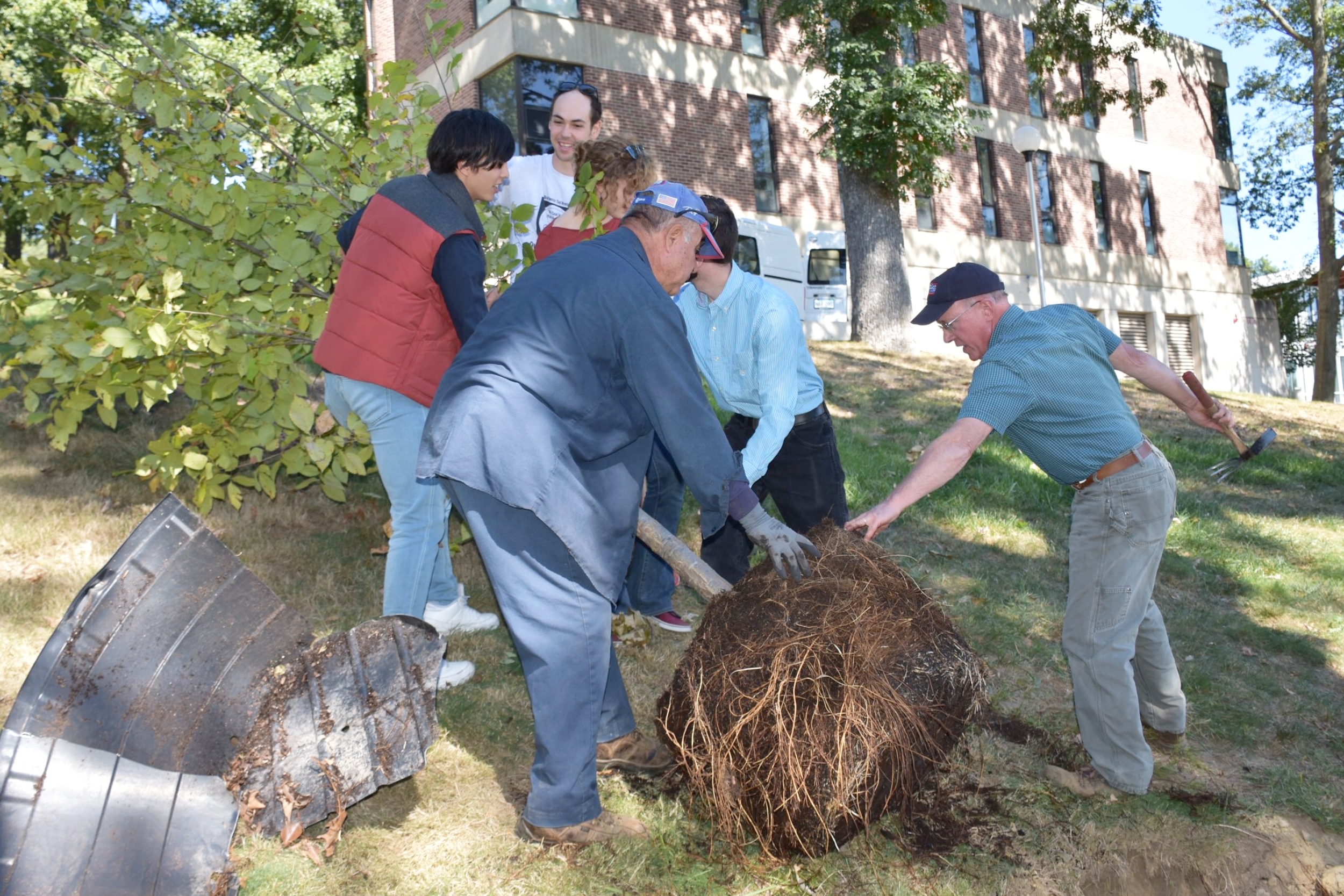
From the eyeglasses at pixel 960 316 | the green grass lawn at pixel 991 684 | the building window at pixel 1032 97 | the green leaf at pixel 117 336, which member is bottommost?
the green grass lawn at pixel 991 684

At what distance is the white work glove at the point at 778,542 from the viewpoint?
133 inches

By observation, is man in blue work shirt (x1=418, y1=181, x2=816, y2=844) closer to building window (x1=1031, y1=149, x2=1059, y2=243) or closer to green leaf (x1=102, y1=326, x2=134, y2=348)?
green leaf (x1=102, y1=326, x2=134, y2=348)

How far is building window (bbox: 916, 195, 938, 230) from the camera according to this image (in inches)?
926

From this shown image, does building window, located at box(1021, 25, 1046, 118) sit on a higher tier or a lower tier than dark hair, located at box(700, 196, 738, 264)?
higher

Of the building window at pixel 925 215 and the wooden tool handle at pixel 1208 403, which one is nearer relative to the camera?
the wooden tool handle at pixel 1208 403

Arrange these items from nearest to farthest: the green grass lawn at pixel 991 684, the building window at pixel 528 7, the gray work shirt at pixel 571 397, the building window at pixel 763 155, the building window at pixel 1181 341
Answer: the gray work shirt at pixel 571 397 → the green grass lawn at pixel 991 684 → the building window at pixel 528 7 → the building window at pixel 763 155 → the building window at pixel 1181 341

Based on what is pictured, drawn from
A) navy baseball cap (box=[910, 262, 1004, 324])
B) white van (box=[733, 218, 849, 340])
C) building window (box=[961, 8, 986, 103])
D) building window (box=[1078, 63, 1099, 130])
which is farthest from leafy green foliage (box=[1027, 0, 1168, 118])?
navy baseball cap (box=[910, 262, 1004, 324])

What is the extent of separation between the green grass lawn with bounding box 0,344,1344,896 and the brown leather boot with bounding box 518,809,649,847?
40 millimetres

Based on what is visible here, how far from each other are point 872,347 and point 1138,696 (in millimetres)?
Result: 10615

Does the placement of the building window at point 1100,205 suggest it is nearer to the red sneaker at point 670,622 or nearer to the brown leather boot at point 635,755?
the red sneaker at point 670,622

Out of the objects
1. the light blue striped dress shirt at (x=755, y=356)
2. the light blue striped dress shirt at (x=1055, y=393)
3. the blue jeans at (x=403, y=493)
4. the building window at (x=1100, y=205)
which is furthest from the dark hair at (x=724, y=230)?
the building window at (x=1100, y=205)

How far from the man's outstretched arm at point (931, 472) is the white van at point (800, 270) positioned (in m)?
12.5

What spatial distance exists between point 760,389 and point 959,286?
35.1 inches

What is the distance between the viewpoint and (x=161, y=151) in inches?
197
